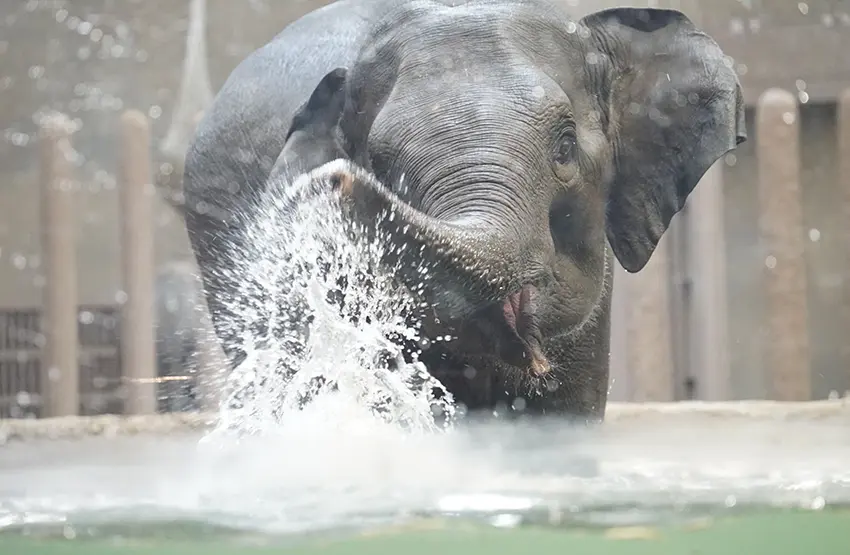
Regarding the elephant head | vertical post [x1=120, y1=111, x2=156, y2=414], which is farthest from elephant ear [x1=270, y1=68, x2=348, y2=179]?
vertical post [x1=120, y1=111, x2=156, y2=414]

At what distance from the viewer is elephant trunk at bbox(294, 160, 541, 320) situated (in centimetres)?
135

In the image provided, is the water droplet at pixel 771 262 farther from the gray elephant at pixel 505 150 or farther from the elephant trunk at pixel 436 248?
the elephant trunk at pixel 436 248

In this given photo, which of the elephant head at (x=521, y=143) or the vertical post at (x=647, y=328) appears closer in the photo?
the elephant head at (x=521, y=143)

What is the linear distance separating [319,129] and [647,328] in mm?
1978

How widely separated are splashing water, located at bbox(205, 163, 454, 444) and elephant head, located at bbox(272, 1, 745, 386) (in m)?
0.09

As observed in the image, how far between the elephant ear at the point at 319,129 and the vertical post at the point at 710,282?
1.98 meters

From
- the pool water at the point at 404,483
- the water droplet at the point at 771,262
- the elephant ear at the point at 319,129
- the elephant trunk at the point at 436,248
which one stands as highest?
the elephant ear at the point at 319,129

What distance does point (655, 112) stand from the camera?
81.6 inches

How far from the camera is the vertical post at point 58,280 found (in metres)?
3.71

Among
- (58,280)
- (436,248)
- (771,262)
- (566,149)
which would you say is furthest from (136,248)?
(436,248)

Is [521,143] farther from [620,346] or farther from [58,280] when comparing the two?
[58,280]

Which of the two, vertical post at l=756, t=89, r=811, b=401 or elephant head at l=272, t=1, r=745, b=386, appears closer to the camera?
elephant head at l=272, t=1, r=745, b=386

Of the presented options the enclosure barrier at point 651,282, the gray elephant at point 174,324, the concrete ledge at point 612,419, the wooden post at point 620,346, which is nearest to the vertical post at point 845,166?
the enclosure barrier at point 651,282

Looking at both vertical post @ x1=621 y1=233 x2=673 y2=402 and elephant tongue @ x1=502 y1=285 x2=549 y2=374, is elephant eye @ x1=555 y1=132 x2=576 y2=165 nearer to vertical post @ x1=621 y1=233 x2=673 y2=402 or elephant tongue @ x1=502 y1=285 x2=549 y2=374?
elephant tongue @ x1=502 y1=285 x2=549 y2=374
